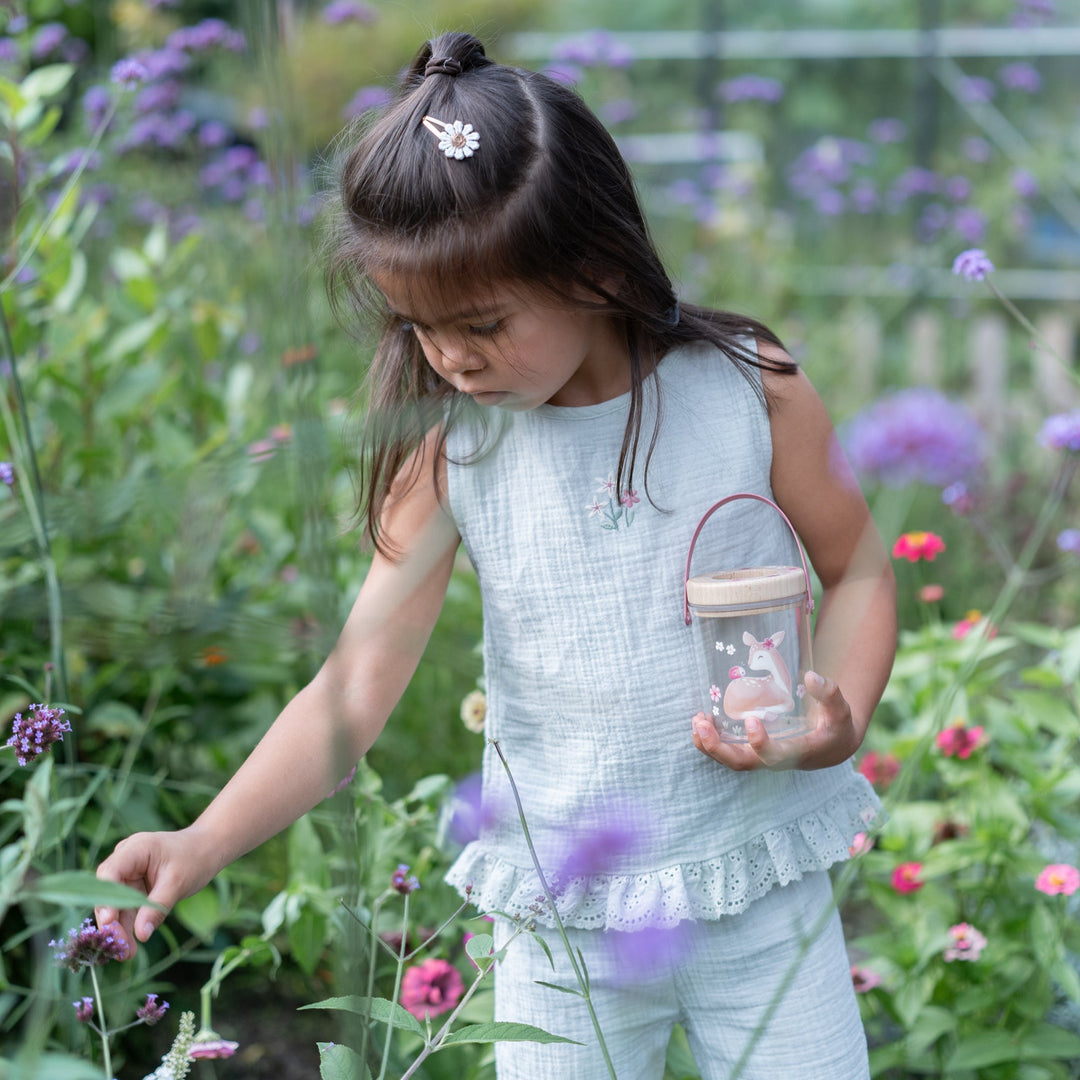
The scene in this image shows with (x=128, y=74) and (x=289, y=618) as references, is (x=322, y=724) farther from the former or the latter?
(x=128, y=74)

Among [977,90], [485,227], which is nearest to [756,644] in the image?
[485,227]

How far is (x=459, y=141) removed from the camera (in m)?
0.81

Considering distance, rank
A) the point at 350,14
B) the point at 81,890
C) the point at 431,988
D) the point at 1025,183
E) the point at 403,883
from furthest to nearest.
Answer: the point at 1025,183
the point at 350,14
the point at 431,988
the point at 403,883
the point at 81,890

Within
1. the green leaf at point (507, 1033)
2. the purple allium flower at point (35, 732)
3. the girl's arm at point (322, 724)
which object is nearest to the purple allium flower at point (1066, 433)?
the girl's arm at point (322, 724)

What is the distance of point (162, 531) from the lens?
57.7 inches

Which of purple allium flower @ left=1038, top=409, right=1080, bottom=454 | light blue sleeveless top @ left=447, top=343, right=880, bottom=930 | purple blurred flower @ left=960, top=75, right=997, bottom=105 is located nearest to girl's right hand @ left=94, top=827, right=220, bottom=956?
light blue sleeveless top @ left=447, top=343, right=880, bottom=930

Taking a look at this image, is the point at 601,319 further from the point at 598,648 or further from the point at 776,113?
the point at 776,113

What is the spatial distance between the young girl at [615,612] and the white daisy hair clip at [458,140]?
0.03 metres

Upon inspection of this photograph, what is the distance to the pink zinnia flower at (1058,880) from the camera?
1.07 metres

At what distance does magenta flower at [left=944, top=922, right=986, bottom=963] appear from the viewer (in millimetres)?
1097

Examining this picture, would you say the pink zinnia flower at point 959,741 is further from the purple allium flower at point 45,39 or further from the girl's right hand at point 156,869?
the purple allium flower at point 45,39

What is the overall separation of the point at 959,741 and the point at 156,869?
78 centimetres

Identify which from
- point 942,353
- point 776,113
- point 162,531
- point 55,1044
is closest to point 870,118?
point 776,113

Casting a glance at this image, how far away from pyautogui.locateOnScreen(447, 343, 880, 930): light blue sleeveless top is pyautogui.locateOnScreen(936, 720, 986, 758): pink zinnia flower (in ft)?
1.04
